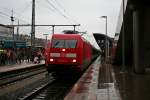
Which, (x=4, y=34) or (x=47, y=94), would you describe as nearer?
(x=47, y=94)

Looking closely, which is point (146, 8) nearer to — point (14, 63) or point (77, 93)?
point (77, 93)

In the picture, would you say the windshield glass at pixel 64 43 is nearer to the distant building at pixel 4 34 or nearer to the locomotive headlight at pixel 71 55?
the locomotive headlight at pixel 71 55

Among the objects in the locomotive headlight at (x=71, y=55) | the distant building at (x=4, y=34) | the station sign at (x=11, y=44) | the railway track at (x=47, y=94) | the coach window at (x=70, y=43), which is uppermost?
the distant building at (x=4, y=34)

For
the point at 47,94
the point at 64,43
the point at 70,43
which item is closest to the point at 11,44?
the point at 64,43

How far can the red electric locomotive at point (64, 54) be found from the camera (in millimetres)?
21578

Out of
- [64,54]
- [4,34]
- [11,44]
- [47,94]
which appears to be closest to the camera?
[47,94]

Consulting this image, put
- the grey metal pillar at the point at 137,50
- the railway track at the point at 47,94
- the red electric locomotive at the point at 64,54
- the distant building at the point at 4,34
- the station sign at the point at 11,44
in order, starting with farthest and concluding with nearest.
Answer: the distant building at the point at 4,34
the station sign at the point at 11,44
the grey metal pillar at the point at 137,50
the red electric locomotive at the point at 64,54
the railway track at the point at 47,94

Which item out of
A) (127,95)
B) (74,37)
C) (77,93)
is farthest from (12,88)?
(127,95)

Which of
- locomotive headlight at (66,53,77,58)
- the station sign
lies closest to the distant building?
the station sign

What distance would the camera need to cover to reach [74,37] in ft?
74.6

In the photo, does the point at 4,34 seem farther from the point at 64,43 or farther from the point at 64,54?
the point at 64,54

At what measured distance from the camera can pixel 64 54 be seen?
21.9 m

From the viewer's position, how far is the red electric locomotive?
70.8 ft

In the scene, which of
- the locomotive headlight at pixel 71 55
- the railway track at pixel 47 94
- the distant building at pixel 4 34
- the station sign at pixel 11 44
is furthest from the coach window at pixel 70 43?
the distant building at pixel 4 34
